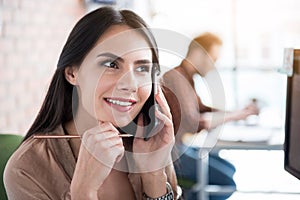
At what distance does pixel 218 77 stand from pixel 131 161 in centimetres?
33

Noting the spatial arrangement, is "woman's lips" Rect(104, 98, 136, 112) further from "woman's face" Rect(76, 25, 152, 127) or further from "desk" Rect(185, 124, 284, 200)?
"desk" Rect(185, 124, 284, 200)

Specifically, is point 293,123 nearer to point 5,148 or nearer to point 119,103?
point 119,103

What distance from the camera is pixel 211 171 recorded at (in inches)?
96.3

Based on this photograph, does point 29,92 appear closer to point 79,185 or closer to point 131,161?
point 131,161

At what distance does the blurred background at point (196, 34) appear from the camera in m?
1.68

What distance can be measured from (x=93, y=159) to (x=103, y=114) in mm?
170

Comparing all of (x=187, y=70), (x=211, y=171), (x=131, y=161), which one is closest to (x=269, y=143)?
A: (x=211, y=171)

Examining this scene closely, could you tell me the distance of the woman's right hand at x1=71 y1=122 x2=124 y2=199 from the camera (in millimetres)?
868

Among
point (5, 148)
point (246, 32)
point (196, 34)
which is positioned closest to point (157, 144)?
point (5, 148)

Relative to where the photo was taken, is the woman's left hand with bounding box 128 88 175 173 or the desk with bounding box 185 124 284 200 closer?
the woman's left hand with bounding box 128 88 175 173

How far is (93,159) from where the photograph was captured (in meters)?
0.87

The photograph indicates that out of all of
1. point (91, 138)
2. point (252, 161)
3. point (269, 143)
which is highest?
point (91, 138)

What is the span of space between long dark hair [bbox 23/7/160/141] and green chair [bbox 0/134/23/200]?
0.14m

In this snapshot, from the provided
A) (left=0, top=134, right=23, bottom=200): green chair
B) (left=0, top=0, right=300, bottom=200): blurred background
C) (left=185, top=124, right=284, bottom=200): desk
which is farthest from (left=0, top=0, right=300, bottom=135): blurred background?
(left=0, top=134, right=23, bottom=200): green chair
